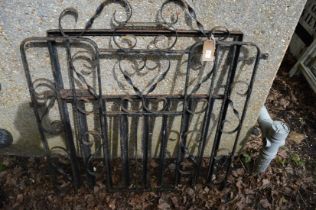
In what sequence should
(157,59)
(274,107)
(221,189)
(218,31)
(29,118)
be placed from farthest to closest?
1. (274,107)
2. (221,189)
3. (29,118)
4. (157,59)
5. (218,31)

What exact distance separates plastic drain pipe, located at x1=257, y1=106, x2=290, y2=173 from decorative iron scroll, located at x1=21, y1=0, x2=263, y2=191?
0.33 m

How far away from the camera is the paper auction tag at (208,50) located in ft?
8.02

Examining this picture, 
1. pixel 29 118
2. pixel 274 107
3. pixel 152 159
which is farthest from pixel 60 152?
pixel 274 107

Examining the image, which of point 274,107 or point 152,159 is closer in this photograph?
point 152,159

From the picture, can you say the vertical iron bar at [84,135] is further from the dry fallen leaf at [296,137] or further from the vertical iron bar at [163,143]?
the dry fallen leaf at [296,137]

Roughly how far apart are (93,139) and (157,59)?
113 centimetres

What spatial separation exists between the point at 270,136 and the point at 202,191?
874mm

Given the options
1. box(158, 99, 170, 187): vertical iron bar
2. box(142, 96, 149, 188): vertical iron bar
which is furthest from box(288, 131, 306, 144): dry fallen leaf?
box(142, 96, 149, 188): vertical iron bar

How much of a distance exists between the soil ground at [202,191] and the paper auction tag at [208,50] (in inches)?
53.9

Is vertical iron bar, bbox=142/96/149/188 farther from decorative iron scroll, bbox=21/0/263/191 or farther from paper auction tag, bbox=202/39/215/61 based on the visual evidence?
paper auction tag, bbox=202/39/215/61

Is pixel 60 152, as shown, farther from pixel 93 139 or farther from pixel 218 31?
pixel 218 31

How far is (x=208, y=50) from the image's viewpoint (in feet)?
8.11

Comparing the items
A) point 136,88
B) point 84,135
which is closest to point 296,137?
point 136,88

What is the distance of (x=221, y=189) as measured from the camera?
11.2 feet
